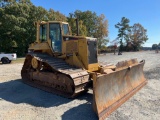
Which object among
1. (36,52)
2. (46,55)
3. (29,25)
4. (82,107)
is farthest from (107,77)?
(29,25)

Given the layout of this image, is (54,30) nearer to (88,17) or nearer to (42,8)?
(42,8)

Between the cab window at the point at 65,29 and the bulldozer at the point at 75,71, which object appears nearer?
the bulldozer at the point at 75,71

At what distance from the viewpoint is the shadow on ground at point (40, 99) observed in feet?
18.0

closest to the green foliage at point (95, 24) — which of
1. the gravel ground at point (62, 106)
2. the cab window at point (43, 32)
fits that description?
the cab window at point (43, 32)

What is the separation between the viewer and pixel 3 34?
30.8 m

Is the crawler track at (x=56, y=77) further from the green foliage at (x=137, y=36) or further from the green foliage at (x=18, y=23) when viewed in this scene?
the green foliage at (x=137, y=36)

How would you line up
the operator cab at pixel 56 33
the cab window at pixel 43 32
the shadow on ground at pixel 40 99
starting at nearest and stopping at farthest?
the shadow on ground at pixel 40 99
the operator cab at pixel 56 33
the cab window at pixel 43 32

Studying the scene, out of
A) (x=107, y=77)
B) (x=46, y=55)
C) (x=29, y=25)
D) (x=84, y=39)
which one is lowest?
(x=107, y=77)

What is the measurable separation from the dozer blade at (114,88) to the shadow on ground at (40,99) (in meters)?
0.39

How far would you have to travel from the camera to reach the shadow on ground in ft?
18.0

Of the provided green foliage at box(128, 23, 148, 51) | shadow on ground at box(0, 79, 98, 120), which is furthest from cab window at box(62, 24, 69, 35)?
green foliage at box(128, 23, 148, 51)

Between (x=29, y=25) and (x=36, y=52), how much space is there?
24035mm

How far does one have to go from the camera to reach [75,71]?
7.10 meters

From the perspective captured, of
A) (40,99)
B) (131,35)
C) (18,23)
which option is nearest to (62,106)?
(40,99)
